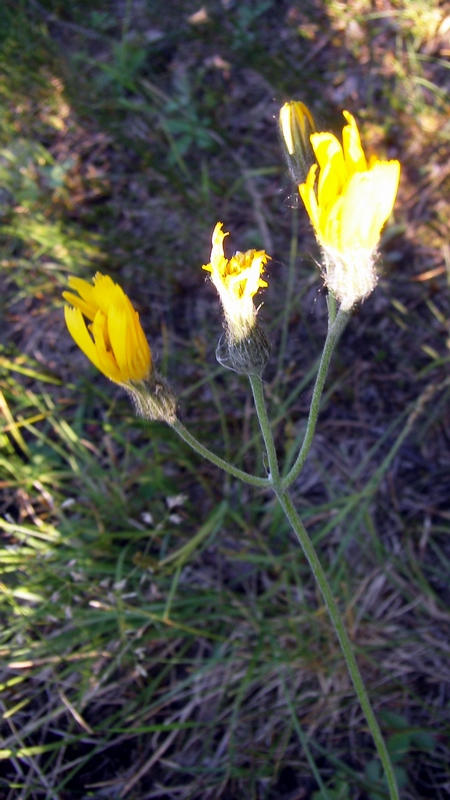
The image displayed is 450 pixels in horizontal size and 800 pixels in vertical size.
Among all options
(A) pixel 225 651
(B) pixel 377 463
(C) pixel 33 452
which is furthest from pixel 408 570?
(C) pixel 33 452

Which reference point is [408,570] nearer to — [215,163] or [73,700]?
[73,700]

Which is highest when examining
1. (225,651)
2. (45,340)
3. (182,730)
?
(45,340)

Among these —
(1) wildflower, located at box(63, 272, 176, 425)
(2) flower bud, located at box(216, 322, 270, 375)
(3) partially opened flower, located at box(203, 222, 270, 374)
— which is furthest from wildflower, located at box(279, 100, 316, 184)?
(1) wildflower, located at box(63, 272, 176, 425)

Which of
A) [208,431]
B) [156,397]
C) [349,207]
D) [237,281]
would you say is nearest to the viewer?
[349,207]

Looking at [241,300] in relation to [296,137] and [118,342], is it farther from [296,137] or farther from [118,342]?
[296,137]

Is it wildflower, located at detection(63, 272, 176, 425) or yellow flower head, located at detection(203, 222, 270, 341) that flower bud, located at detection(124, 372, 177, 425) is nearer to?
wildflower, located at detection(63, 272, 176, 425)

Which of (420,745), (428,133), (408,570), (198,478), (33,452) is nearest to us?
(420,745)

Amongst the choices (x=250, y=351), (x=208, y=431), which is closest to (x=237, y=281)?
(x=250, y=351)
